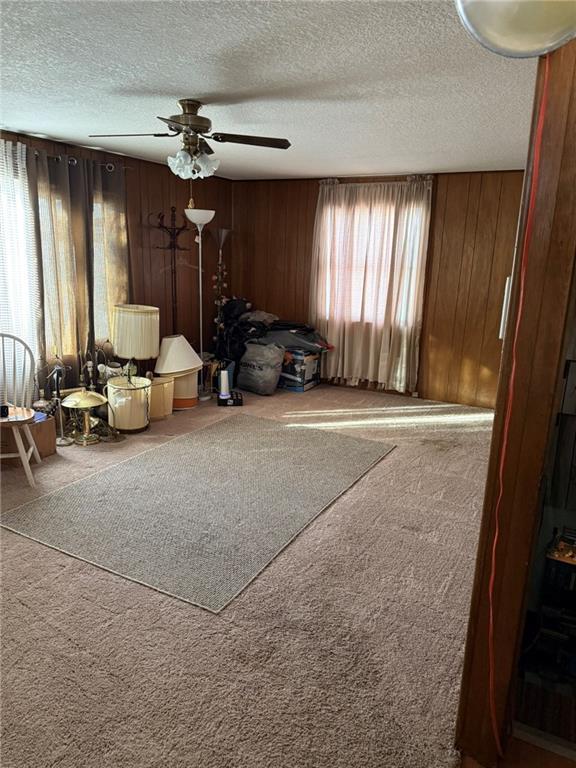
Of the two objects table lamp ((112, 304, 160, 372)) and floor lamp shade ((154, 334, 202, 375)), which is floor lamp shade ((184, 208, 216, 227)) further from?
floor lamp shade ((154, 334, 202, 375))

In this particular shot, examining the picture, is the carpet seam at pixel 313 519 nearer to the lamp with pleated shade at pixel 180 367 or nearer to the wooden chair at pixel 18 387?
the wooden chair at pixel 18 387

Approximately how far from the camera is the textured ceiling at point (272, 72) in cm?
177

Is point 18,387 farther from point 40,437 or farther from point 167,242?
point 167,242

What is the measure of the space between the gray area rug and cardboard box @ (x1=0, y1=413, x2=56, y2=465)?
1.82 ft

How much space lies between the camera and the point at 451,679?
1.93 m

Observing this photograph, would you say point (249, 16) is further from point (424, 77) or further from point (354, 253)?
point (354, 253)

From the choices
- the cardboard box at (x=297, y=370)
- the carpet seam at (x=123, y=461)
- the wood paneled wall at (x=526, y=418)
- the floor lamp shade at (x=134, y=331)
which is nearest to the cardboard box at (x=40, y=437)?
the carpet seam at (x=123, y=461)

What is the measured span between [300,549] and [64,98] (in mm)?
2661

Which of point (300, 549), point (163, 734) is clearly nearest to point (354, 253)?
point (300, 549)

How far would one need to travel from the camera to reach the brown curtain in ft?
13.6

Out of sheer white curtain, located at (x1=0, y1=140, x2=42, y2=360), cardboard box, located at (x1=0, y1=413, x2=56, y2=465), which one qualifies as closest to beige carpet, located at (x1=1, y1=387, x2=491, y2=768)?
cardboard box, located at (x1=0, y1=413, x2=56, y2=465)

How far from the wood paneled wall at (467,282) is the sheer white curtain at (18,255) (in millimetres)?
3606

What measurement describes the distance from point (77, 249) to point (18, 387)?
1231 mm

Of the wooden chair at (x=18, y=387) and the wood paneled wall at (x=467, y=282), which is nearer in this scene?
the wooden chair at (x=18, y=387)
